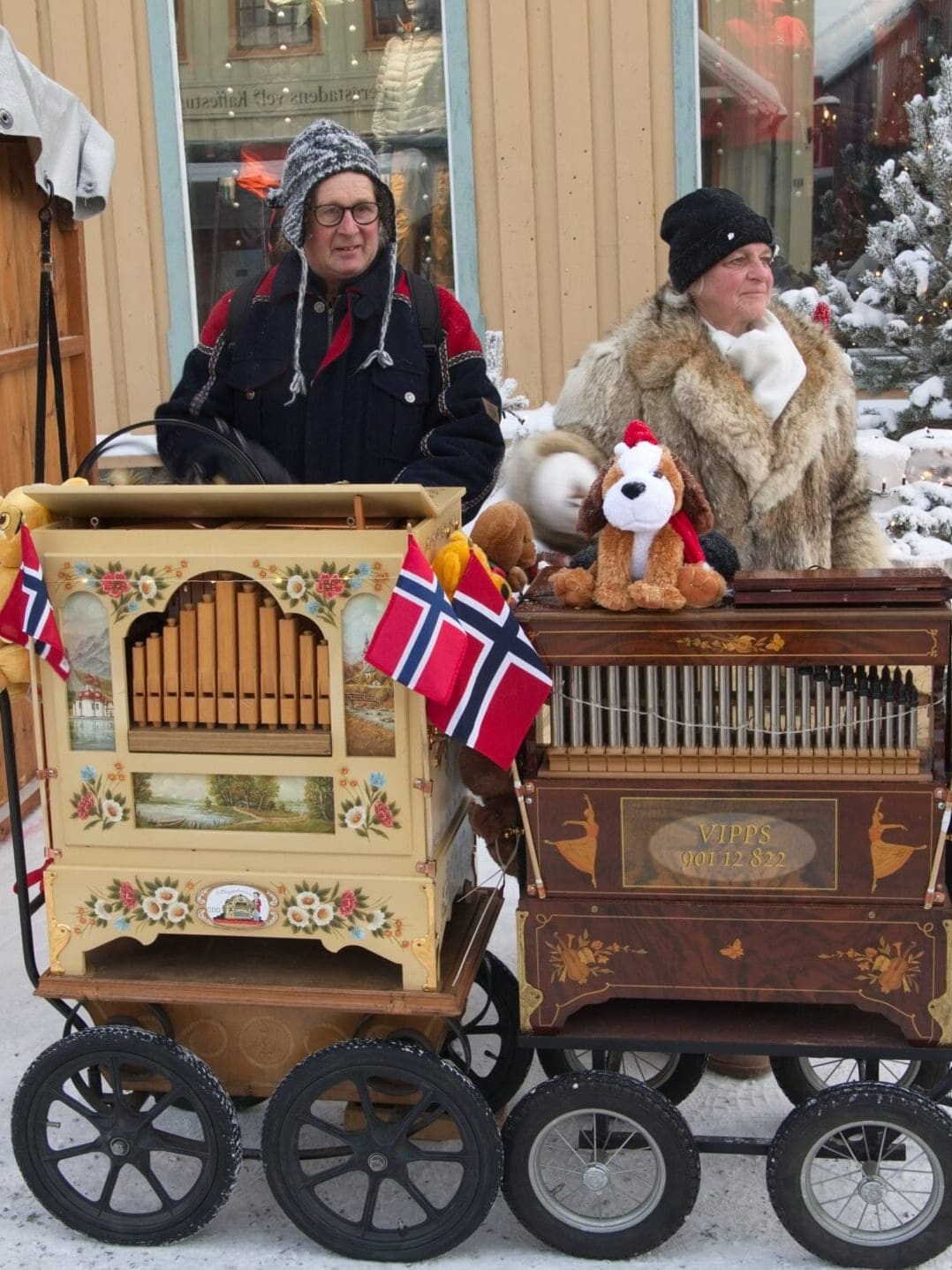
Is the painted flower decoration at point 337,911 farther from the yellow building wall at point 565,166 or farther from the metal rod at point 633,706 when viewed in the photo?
the yellow building wall at point 565,166

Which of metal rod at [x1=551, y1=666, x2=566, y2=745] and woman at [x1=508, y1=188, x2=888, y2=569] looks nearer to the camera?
metal rod at [x1=551, y1=666, x2=566, y2=745]

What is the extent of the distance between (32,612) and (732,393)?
4.33ft

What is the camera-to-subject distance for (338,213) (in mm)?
2812

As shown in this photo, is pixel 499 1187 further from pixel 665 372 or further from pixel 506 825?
pixel 665 372

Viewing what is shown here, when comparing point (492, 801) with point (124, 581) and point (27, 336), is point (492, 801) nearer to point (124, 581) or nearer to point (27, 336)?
point (124, 581)

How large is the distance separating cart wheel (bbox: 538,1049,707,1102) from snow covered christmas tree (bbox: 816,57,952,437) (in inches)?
152

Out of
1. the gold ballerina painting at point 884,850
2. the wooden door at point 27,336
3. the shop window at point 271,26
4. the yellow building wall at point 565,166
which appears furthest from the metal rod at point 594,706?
the shop window at point 271,26

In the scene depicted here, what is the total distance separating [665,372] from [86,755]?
1.27 meters

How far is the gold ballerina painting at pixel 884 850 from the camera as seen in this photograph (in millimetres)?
2234

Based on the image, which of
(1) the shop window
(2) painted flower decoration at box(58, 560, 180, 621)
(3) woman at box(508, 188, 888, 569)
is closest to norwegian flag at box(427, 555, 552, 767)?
(2) painted flower decoration at box(58, 560, 180, 621)

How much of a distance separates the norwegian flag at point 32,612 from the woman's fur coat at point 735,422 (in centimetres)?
96

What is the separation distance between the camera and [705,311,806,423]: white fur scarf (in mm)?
2816

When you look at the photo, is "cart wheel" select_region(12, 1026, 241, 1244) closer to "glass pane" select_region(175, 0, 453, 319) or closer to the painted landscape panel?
the painted landscape panel

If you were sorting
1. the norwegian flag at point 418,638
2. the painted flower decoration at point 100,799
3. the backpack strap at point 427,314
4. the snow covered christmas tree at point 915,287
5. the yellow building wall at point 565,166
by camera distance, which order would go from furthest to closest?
1. the yellow building wall at point 565,166
2. the snow covered christmas tree at point 915,287
3. the backpack strap at point 427,314
4. the painted flower decoration at point 100,799
5. the norwegian flag at point 418,638
